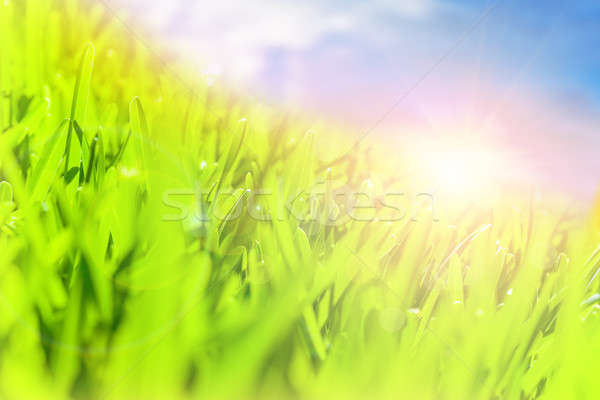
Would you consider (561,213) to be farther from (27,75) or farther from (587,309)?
(27,75)

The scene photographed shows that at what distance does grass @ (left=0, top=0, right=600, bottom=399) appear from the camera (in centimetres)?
70

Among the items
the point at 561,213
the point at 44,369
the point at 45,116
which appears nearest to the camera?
the point at 44,369

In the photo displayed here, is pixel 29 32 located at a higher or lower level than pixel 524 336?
higher

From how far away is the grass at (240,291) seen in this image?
70 cm

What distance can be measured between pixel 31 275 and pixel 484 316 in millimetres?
674

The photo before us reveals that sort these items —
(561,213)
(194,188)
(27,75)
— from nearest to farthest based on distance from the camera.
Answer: (194,188), (27,75), (561,213)

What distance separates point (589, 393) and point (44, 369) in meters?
0.74

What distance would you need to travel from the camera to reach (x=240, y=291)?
2.55ft

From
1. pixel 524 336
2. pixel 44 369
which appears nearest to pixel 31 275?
pixel 44 369

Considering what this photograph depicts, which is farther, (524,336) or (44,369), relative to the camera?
(524,336)

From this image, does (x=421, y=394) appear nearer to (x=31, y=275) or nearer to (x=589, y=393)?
(x=589, y=393)

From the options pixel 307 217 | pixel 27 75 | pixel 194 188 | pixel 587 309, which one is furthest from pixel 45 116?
pixel 587 309

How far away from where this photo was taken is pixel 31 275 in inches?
28.9

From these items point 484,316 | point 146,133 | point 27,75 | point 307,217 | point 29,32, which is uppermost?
point 29,32
